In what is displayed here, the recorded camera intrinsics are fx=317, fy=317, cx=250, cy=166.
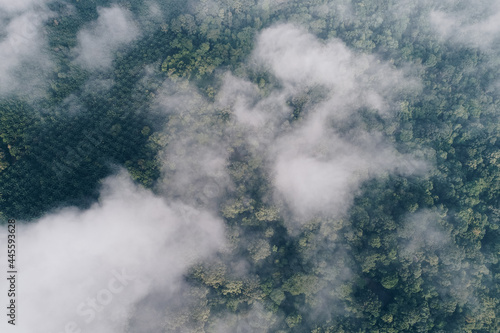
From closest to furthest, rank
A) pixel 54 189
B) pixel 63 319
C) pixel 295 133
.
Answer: pixel 63 319 → pixel 54 189 → pixel 295 133

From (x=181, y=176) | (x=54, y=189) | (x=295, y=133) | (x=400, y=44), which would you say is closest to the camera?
(x=54, y=189)

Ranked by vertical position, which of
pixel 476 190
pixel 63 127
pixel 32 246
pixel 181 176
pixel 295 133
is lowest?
pixel 476 190

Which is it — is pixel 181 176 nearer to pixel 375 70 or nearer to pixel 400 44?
pixel 375 70

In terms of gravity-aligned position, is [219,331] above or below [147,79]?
below

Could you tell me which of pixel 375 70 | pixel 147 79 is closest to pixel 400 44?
pixel 375 70

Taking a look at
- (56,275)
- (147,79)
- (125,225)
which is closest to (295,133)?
(147,79)

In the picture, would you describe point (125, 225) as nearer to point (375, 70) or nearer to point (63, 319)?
point (63, 319)

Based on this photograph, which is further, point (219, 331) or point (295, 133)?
point (295, 133)
